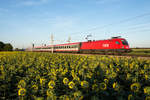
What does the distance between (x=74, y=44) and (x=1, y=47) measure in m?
48.5

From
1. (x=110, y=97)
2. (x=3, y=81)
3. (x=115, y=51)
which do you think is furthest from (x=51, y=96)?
(x=115, y=51)

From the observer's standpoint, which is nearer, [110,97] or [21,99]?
[21,99]

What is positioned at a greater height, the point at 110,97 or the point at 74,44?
the point at 74,44

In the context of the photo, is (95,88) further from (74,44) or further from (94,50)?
(74,44)

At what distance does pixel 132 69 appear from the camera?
4883mm

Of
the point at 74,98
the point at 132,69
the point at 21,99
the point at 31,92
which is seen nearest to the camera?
the point at 74,98

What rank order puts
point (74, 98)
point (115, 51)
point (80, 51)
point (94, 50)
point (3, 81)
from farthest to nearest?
point (80, 51) → point (94, 50) → point (115, 51) → point (3, 81) → point (74, 98)

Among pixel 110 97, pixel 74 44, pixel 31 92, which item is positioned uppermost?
pixel 74 44

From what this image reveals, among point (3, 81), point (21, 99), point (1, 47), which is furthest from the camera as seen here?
point (1, 47)

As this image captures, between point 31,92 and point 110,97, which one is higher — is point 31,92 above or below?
above

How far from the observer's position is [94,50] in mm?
25312

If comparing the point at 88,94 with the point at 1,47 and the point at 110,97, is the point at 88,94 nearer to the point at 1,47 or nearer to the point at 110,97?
the point at 110,97

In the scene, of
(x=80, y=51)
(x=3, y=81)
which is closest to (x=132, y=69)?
(x=3, y=81)

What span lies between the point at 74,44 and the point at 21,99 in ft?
97.9
